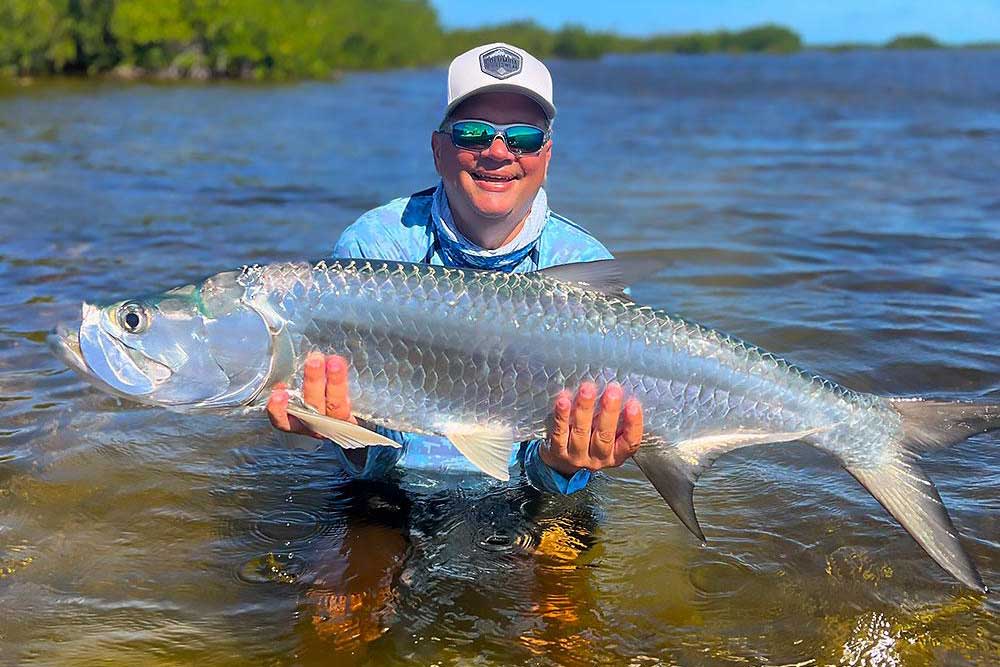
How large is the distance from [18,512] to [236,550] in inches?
42.0

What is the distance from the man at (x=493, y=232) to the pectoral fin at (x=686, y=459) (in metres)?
0.12

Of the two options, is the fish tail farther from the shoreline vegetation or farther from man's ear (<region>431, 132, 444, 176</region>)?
the shoreline vegetation

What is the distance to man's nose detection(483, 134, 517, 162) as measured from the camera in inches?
143

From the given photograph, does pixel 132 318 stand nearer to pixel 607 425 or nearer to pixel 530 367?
pixel 530 367

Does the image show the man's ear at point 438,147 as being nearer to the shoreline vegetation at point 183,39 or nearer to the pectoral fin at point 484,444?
the pectoral fin at point 484,444

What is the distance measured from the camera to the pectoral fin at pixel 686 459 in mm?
3330

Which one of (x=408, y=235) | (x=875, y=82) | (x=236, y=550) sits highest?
(x=875, y=82)

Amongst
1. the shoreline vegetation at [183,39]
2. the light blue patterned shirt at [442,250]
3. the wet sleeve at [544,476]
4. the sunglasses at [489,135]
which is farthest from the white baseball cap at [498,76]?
the shoreline vegetation at [183,39]

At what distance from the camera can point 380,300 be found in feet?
10.7

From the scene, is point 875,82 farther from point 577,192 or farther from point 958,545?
point 958,545

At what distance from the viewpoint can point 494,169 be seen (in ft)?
11.9

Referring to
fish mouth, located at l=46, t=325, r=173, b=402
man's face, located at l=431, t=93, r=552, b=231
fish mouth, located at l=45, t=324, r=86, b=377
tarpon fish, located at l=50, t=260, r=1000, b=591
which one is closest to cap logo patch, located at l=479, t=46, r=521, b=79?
man's face, located at l=431, t=93, r=552, b=231

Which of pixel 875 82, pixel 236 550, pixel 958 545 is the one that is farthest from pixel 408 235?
pixel 875 82

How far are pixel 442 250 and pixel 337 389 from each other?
3.52ft
